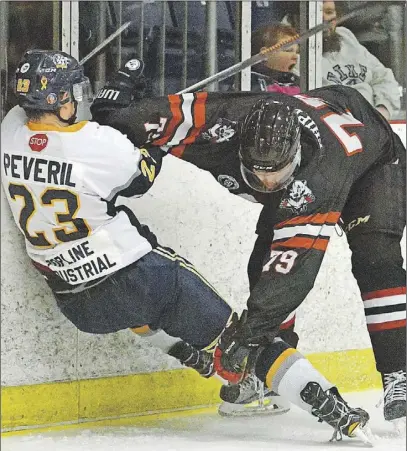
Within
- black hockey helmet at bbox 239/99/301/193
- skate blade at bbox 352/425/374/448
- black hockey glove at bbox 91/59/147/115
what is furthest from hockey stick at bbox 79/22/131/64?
skate blade at bbox 352/425/374/448

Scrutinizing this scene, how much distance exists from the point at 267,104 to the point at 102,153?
43cm

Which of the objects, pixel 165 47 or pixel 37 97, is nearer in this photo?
pixel 37 97

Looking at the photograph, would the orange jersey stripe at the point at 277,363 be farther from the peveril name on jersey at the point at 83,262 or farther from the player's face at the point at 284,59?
the player's face at the point at 284,59

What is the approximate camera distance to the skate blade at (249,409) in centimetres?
303

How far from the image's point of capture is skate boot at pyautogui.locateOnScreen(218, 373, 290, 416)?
295 centimetres

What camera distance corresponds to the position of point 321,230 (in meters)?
2.55

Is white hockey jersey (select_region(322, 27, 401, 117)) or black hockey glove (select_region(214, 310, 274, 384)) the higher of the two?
white hockey jersey (select_region(322, 27, 401, 117))

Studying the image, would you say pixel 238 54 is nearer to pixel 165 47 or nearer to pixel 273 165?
pixel 165 47

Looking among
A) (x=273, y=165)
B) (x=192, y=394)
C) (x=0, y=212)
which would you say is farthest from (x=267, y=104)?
(x=192, y=394)

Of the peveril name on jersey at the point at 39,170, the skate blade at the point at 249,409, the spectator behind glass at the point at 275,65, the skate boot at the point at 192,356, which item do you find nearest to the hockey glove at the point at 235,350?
the skate boot at the point at 192,356

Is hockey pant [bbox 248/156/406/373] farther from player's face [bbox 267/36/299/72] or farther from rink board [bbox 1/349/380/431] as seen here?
player's face [bbox 267/36/299/72]

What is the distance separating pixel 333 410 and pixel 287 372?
0.49 ft

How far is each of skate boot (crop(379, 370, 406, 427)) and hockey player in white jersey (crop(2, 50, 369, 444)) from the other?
0.14 meters

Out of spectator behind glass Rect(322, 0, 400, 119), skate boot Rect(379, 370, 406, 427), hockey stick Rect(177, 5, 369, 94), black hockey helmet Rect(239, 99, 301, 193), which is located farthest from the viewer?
spectator behind glass Rect(322, 0, 400, 119)
